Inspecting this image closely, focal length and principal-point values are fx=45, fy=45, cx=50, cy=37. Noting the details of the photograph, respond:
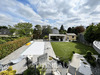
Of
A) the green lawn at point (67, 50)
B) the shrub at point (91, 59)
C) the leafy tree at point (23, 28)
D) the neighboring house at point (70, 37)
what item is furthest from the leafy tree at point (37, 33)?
the shrub at point (91, 59)

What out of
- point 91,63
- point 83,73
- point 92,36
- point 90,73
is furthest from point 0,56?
point 92,36

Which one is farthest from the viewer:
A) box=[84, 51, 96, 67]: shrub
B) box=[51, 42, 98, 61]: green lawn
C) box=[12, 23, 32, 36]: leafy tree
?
box=[12, 23, 32, 36]: leafy tree

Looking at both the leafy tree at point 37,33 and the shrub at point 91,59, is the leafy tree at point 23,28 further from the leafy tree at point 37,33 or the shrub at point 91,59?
the shrub at point 91,59

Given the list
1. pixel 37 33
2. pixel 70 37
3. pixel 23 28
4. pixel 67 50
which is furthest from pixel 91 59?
pixel 23 28

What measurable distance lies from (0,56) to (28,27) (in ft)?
69.0

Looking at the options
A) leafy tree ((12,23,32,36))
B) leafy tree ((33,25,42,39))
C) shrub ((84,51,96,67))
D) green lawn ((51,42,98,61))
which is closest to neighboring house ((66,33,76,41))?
green lawn ((51,42,98,61))

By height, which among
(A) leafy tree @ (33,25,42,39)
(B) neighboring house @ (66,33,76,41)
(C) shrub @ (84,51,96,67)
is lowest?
(C) shrub @ (84,51,96,67)

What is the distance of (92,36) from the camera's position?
13.4 m

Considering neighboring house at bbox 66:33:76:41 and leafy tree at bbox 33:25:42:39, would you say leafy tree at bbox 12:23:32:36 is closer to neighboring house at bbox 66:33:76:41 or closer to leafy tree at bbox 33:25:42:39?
leafy tree at bbox 33:25:42:39

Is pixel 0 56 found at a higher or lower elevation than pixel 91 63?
higher

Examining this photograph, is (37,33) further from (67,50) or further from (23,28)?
(67,50)

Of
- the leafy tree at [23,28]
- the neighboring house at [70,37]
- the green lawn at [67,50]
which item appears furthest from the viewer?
the neighboring house at [70,37]

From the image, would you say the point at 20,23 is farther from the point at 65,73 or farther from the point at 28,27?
the point at 65,73

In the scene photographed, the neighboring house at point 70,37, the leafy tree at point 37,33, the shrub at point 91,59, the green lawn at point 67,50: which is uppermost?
the leafy tree at point 37,33
